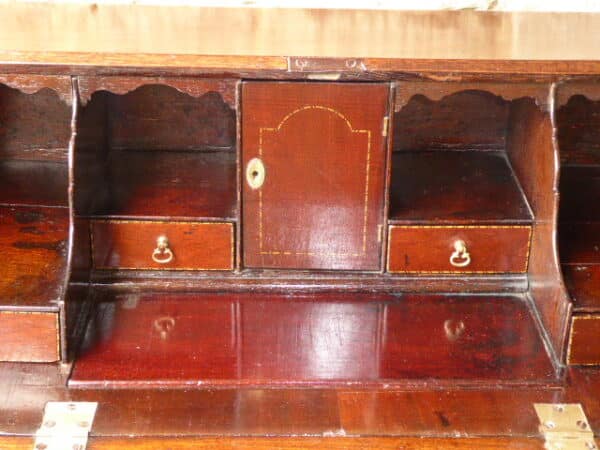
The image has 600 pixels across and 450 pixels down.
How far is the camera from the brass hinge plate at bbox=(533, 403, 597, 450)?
1.73 meters

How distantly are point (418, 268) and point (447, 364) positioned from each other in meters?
0.28

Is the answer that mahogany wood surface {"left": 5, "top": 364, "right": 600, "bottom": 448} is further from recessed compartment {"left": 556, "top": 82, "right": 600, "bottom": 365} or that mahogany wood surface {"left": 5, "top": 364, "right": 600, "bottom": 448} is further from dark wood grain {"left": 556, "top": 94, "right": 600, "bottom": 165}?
dark wood grain {"left": 556, "top": 94, "right": 600, "bottom": 165}

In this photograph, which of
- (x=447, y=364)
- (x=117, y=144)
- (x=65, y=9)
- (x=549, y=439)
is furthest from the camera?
(x=117, y=144)

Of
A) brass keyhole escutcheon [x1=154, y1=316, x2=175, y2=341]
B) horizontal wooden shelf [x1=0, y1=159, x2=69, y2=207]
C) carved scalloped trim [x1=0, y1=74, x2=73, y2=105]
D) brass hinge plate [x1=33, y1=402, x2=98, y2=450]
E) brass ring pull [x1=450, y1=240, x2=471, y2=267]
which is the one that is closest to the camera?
brass hinge plate [x1=33, y1=402, x2=98, y2=450]

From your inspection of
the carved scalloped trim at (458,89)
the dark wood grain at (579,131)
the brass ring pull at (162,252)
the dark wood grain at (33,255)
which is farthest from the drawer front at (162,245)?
the dark wood grain at (579,131)

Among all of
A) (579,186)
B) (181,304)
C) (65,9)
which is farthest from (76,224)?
(579,186)

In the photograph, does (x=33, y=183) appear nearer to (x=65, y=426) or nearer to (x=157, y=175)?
(x=157, y=175)

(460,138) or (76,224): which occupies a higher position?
(460,138)

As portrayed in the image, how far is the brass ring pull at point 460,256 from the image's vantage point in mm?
2076

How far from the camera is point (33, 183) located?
7.50 feet

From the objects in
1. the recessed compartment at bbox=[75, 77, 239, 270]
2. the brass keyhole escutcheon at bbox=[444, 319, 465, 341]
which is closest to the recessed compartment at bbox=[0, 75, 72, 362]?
the recessed compartment at bbox=[75, 77, 239, 270]

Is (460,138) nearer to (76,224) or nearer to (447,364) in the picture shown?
(447,364)

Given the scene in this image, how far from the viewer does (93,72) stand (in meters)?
1.84

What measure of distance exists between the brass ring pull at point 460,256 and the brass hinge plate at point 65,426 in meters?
0.86
